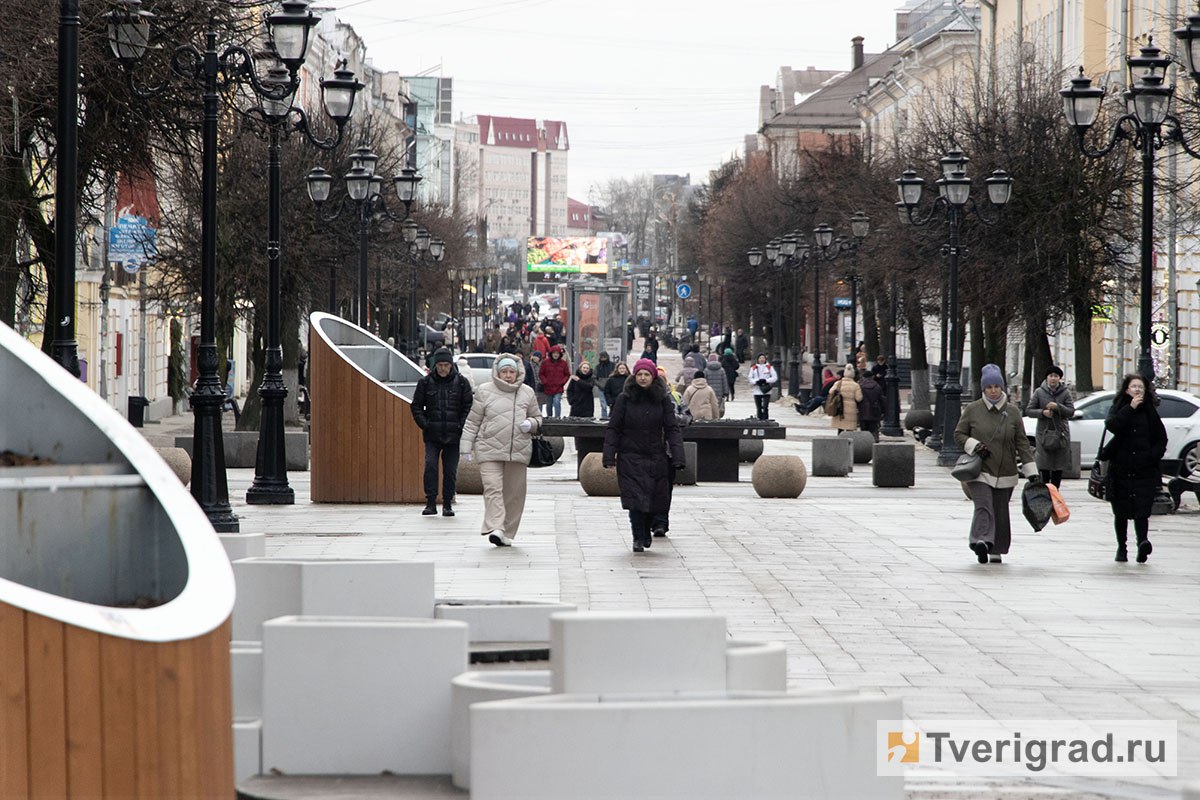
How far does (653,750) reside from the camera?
18.3 feet

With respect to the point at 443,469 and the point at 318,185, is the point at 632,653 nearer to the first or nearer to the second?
the point at 443,469

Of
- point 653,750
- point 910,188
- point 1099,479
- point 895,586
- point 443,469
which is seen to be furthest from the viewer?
point 910,188

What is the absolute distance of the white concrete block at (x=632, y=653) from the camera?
19.6 feet

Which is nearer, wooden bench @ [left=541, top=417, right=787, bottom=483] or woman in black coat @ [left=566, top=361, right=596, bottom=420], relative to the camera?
wooden bench @ [left=541, top=417, right=787, bottom=483]

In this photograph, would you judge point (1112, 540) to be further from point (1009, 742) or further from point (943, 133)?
point (943, 133)

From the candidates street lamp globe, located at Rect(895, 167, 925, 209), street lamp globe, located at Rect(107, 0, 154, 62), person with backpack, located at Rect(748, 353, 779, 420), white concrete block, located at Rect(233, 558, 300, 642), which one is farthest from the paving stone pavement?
person with backpack, located at Rect(748, 353, 779, 420)

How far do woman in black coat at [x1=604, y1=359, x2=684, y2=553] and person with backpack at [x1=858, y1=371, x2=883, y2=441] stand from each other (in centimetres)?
1856

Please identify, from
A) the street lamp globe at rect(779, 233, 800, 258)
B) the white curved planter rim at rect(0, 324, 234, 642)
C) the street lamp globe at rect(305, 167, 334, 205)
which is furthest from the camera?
the street lamp globe at rect(779, 233, 800, 258)

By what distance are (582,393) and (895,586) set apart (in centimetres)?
2128

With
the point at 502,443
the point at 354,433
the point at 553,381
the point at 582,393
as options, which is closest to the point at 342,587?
the point at 502,443

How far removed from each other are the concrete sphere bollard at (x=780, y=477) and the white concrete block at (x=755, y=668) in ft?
53.0

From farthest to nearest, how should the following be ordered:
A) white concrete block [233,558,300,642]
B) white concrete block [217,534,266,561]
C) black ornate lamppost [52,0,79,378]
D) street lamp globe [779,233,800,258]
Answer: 1. street lamp globe [779,233,800,258]
2. black ornate lamppost [52,0,79,378]
3. white concrete block [217,534,266,561]
4. white concrete block [233,558,300,642]

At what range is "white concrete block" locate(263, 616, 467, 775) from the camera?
6637mm

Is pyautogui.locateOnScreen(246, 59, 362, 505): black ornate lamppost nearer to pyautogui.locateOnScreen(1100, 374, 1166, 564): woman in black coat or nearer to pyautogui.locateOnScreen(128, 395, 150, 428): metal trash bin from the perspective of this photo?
pyautogui.locateOnScreen(1100, 374, 1166, 564): woman in black coat
